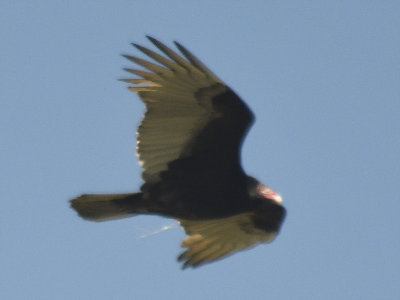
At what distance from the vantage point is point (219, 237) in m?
14.0

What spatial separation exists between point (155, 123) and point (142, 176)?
0.55 metres

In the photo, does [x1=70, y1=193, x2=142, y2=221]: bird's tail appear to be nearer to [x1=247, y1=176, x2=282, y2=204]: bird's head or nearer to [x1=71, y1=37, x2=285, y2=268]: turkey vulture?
[x1=71, y1=37, x2=285, y2=268]: turkey vulture

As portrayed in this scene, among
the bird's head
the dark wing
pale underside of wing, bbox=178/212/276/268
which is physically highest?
the dark wing

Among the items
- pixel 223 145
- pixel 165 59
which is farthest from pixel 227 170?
pixel 165 59

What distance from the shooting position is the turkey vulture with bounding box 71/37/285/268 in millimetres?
13242

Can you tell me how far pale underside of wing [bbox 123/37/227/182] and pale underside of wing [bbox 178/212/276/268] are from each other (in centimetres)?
86

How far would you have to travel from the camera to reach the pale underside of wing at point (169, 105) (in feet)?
43.1

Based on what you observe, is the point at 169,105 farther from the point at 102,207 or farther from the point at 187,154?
the point at 102,207

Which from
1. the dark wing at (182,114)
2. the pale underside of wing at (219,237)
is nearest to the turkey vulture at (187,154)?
the dark wing at (182,114)

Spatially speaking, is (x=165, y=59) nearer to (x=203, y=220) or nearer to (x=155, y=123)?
(x=155, y=123)

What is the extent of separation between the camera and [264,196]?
13352 mm

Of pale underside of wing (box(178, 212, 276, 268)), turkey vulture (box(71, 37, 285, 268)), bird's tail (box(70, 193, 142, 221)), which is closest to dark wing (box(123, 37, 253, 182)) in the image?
turkey vulture (box(71, 37, 285, 268))

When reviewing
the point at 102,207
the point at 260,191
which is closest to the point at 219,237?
the point at 260,191

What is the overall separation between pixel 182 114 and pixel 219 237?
1.41 m
